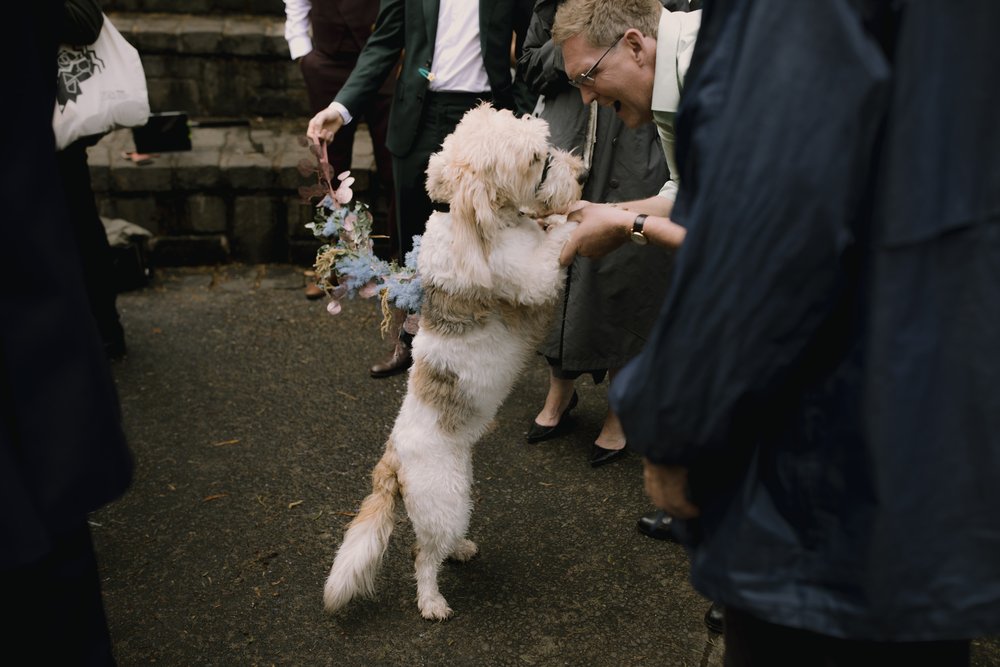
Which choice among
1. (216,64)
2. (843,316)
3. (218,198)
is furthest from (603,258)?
(216,64)

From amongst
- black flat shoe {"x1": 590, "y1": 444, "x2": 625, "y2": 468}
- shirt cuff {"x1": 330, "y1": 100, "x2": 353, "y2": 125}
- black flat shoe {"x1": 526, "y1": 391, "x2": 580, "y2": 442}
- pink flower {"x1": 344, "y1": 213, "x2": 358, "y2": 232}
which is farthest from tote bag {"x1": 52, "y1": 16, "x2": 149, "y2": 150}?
black flat shoe {"x1": 590, "y1": 444, "x2": 625, "y2": 468}

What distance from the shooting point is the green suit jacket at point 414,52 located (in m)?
4.10

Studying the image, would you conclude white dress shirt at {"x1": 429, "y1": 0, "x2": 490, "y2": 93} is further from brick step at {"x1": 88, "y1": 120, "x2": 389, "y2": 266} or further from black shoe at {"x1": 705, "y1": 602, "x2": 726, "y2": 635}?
black shoe at {"x1": 705, "y1": 602, "x2": 726, "y2": 635}

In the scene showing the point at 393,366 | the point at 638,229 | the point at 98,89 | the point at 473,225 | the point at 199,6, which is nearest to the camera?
the point at 638,229

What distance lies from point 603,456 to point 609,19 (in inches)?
77.5

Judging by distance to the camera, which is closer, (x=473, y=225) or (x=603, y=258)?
(x=473, y=225)

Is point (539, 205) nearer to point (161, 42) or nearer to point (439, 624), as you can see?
point (439, 624)

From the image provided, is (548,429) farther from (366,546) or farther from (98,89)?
(98,89)

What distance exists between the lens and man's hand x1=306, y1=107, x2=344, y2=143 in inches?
137

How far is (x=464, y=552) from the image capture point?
3.27 meters

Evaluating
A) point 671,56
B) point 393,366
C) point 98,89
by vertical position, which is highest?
point 671,56

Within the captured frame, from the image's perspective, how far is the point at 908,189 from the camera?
3.63 feet

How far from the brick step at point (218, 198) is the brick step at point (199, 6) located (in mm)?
1679

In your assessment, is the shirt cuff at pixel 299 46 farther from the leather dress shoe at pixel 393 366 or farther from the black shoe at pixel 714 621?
the black shoe at pixel 714 621
